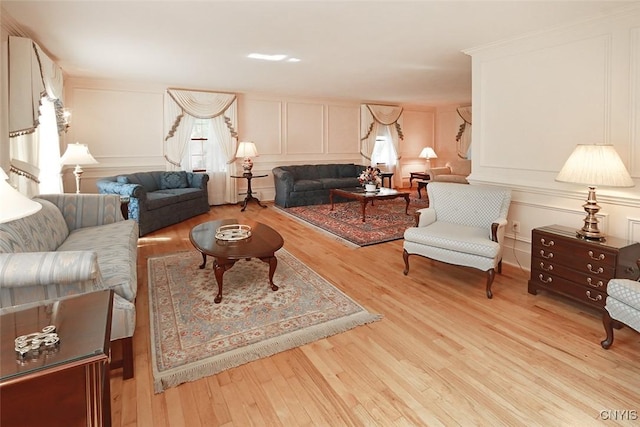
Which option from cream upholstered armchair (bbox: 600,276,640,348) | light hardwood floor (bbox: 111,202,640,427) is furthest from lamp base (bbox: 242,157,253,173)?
cream upholstered armchair (bbox: 600,276,640,348)

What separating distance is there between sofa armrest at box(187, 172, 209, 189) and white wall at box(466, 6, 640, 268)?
4495 millimetres

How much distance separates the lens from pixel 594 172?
2619 millimetres

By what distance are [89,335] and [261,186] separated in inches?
270

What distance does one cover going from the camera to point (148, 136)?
6.76 metres

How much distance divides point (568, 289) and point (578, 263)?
0.75ft

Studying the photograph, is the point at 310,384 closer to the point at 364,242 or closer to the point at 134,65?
the point at 364,242

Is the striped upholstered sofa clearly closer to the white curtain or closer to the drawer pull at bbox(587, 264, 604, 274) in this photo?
the drawer pull at bbox(587, 264, 604, 274)

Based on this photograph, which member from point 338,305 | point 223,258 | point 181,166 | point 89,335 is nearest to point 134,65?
point 181,166

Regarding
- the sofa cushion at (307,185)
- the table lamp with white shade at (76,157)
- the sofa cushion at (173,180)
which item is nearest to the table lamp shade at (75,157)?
the table lamp with white shade at (76,157)

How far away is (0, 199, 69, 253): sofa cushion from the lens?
2166 mm

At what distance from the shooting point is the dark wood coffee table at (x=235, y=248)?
2.88 meters

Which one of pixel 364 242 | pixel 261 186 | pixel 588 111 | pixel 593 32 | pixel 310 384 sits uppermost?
pixel 593 32

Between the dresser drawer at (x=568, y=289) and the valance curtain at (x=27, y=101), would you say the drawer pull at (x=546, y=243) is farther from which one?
the valance curtain at (x=27, y=101)

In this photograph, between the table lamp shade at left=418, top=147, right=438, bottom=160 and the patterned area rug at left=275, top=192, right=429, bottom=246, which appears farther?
the table lamp shade at left=418, top=147, right=438, bottom=160
